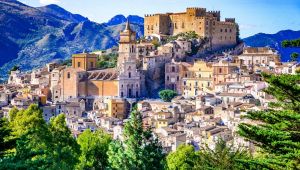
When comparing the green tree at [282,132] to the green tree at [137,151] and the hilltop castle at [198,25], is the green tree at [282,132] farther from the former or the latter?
the hilltop castle at [198,25]

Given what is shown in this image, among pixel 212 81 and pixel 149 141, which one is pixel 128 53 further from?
pixel 149 141

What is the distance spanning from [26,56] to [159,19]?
122295 millimetres

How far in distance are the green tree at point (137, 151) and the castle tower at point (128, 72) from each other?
48.7 metres

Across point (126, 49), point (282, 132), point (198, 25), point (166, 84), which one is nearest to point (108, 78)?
point (126, 49)

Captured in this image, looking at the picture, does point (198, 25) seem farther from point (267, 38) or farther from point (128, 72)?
point (267, 38)

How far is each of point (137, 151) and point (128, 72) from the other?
49783mm

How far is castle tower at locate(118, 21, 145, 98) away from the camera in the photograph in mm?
66500

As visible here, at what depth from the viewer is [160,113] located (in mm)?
55719

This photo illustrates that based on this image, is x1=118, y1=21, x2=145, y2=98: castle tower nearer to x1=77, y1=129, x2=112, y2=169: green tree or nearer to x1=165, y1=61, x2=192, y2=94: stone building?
x1=165, y1=61, x2=192, y2=94: stone building

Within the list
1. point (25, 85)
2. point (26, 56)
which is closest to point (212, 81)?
point (25, 85)

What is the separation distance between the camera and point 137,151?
56.5ft

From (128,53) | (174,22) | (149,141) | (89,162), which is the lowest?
(89,162)

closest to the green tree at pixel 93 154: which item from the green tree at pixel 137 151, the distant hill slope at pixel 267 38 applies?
the green tree at pixel 137 151

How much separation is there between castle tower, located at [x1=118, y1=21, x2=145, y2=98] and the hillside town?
0.42ft
